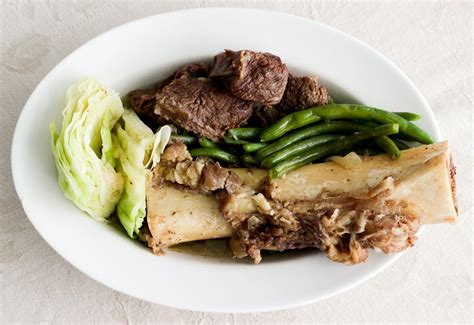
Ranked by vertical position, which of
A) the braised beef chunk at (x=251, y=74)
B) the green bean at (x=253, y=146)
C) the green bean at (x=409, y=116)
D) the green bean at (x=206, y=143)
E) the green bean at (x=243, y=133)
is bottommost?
the green bean at (x=206, y=143)

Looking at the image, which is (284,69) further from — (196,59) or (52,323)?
(52,323)

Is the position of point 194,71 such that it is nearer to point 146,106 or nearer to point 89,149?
point 146,106

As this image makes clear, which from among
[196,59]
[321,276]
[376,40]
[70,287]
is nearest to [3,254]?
[70,287]

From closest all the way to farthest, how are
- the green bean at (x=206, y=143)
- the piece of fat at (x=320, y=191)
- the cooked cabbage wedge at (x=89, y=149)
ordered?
the cooked cabbage wedge at (x=89, y=149), the piece of fat at (x=320, y=191), the green bean at (x=206, y=143)

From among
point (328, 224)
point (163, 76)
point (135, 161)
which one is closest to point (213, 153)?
point (135, 161)

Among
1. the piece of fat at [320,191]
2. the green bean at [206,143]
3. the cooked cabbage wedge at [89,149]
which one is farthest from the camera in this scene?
the green bean at [206,143]

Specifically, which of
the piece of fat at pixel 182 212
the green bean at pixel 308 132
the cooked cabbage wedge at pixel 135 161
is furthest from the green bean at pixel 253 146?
the cooked cabbage wedge at pixel 135 161

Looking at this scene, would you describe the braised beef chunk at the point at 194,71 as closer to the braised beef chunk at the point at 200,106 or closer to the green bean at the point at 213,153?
the braised beef chunk at the point at 200,106

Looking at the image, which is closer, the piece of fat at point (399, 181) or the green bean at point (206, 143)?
the piece of fat at point (399, 181)

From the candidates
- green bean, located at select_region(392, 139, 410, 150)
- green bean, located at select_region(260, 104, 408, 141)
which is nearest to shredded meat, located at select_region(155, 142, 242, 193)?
green bean, located at select_region(260, 104, 408, 141)
